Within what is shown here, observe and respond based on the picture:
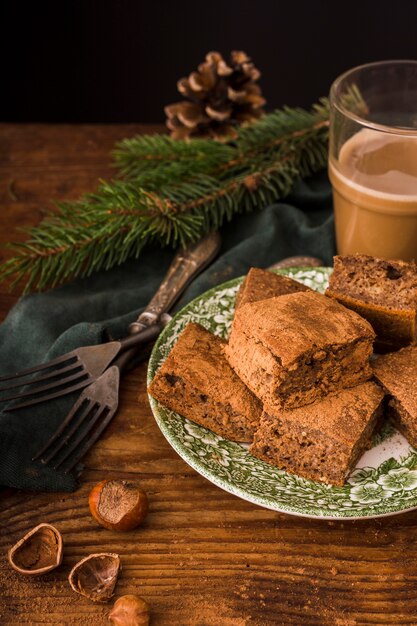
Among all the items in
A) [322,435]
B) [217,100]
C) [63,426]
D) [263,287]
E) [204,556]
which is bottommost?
[204,556]

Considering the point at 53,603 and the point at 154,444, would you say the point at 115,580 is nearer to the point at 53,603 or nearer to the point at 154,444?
the point at 53,603

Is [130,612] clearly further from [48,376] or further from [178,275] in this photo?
[178,275]

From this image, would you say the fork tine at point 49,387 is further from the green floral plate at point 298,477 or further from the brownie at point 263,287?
the brownie at point 263,287

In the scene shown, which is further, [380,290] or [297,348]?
[380,290]

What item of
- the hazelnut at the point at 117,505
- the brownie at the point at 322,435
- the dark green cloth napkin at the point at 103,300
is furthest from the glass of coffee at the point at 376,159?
the hazelnut at the point at 117,505

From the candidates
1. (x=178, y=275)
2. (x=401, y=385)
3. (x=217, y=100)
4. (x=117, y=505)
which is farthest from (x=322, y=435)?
(x=217, y=100)

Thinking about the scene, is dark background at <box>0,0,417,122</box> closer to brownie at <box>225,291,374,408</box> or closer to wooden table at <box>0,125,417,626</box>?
brownie at <box>225,291,374,408</box>

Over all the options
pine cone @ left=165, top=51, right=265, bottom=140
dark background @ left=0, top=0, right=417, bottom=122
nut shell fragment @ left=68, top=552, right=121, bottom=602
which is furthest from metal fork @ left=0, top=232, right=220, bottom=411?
dark background @ left=0, top=0, right=417, bottom=122
